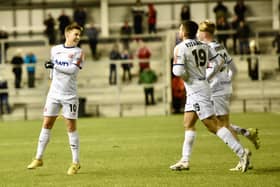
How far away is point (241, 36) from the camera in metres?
36.2

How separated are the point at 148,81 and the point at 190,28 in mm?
Answer: 21110

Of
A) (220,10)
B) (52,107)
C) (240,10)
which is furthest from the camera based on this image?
(240,10)

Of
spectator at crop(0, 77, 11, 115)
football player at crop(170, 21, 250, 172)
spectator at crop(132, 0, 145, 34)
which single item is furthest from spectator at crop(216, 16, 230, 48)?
football player at crop(170, 21, 250, 172)

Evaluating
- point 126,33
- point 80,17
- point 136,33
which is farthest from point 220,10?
point 80,17

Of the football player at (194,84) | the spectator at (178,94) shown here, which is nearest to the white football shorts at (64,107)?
the football player at (194,84)

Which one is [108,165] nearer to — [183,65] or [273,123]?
[183,65]

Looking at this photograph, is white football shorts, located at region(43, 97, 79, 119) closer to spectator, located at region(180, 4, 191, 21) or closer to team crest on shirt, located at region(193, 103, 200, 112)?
team crest on shirt, located at region(193, 103, 200, 112)

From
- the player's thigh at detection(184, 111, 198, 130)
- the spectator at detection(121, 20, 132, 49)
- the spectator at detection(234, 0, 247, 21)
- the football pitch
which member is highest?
the spectator at detection(234, 0, 247, 21)

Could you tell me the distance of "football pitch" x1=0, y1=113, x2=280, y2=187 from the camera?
36.6 feet

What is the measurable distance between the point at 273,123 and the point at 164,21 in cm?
1923

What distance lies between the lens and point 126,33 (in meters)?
38.6

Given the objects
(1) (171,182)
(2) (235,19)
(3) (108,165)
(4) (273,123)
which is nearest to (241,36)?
(2) (235,19)

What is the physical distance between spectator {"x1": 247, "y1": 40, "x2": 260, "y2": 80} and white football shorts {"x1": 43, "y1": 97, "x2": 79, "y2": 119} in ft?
72.1

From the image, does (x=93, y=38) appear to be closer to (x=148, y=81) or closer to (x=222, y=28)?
(x=148, y=81)
